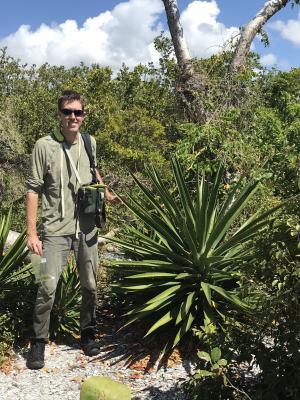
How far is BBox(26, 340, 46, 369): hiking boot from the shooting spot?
3811mm

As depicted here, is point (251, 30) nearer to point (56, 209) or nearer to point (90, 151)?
point (90, 151)

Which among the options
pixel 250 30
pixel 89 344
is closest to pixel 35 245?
pixel 89 344

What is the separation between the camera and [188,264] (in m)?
4.18

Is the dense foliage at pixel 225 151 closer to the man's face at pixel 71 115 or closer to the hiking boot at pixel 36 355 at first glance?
the hiking boot at pixel 36 355

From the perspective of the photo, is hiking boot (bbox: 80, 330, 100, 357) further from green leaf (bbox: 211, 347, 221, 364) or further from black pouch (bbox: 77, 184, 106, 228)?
green leaf (bbox: 211, 347, 221, 364)

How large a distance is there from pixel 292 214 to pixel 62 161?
187cm

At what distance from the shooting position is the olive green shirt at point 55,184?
3.73 meters

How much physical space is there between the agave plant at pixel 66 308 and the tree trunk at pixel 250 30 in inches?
207

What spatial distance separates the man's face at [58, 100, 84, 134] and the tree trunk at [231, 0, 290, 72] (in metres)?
5.20

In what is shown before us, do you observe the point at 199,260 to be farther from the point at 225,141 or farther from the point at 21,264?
the point at 225,141

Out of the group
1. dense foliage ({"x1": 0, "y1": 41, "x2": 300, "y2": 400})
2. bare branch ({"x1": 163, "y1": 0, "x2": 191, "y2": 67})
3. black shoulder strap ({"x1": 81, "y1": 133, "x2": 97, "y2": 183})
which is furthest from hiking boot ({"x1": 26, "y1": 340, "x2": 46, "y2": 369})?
bare branch ({"x1": 163, "y1": 0, "x2": 191, "y2": 67})

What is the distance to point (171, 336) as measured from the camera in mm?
4148

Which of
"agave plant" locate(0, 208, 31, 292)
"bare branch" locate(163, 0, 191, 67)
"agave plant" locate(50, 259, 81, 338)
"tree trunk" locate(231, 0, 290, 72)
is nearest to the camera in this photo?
"agave plant" locate(50, 259, 81, 338)

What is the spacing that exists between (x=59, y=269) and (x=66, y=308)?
0.71 meters
